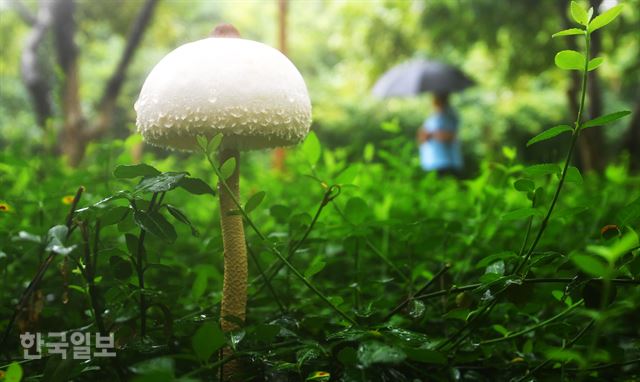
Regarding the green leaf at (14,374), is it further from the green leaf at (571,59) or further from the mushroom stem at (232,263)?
the green leaf at (571,59)

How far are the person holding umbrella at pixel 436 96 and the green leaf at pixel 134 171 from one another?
4773 mm

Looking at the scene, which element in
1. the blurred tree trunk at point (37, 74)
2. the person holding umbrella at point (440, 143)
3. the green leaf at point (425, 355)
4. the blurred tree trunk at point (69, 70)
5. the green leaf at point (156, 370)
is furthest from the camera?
the person holding umbrella at point (440, 143)

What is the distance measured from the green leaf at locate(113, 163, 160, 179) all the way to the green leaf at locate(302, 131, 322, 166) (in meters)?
0.34

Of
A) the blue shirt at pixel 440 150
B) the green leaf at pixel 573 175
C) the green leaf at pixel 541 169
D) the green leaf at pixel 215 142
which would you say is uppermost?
the green leaf at pixel 215 142

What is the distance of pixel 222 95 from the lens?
32.7 inches

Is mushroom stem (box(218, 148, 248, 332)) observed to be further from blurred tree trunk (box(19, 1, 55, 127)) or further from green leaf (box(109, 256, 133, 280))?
blurred tree trunk (box(19, 1, 55, 127))

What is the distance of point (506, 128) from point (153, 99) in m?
12.6

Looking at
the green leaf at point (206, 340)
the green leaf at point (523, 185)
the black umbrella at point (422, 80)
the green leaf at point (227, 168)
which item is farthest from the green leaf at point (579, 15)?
the black umbrella at point (422, 80)

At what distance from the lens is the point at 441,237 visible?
1.25 m

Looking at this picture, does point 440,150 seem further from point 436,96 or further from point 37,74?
→ point 37,74

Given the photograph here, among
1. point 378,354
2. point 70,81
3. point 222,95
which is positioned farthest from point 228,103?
→ point 70,81

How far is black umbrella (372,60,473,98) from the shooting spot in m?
6.44

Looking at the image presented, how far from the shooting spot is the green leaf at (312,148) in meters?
1.04

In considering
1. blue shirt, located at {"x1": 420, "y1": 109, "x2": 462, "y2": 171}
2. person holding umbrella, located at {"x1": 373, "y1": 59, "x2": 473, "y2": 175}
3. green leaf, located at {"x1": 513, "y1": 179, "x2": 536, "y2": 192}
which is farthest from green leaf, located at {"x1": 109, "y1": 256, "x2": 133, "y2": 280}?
blue shirt, located at {"x1": 420, "y1": 109, "x2": 462, "y2": 171}
